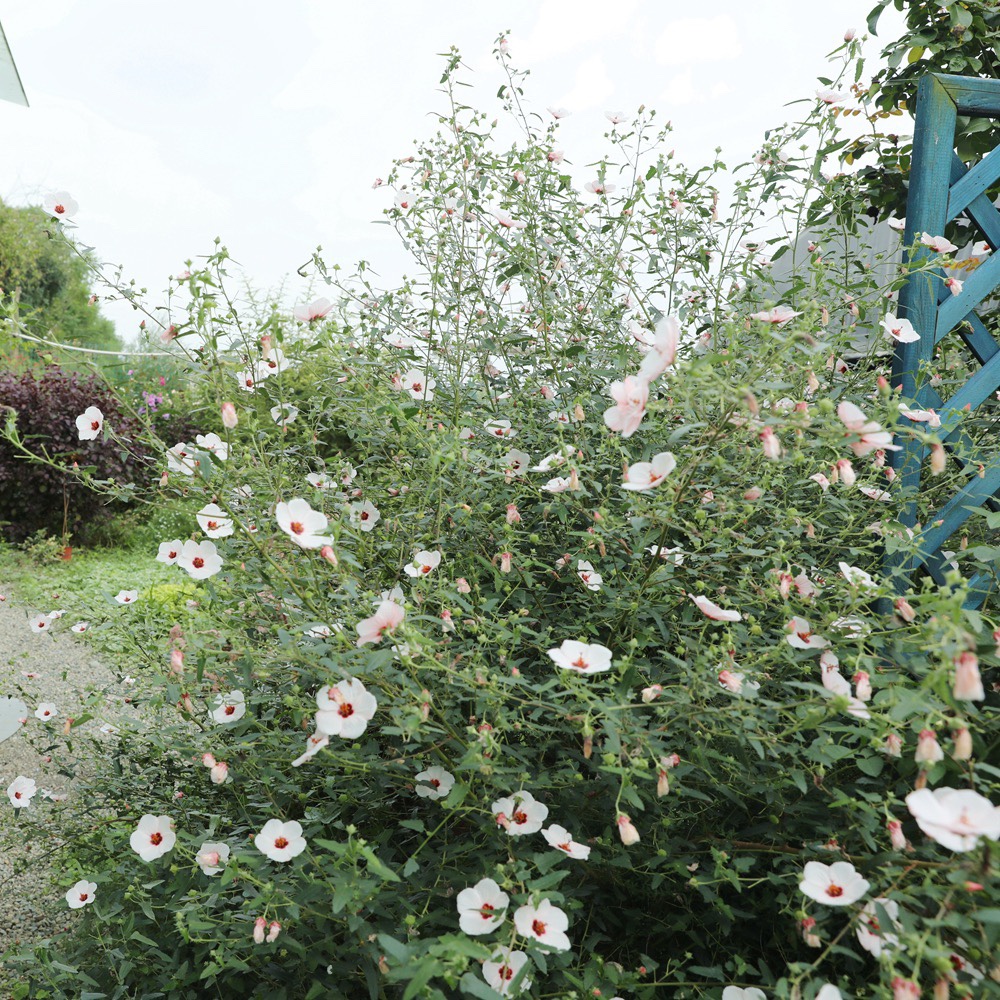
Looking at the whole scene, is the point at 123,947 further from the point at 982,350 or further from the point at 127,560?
the point at 127,560

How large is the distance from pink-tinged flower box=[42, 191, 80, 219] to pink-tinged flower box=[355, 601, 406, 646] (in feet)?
3.99

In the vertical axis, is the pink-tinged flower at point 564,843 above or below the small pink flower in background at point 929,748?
below

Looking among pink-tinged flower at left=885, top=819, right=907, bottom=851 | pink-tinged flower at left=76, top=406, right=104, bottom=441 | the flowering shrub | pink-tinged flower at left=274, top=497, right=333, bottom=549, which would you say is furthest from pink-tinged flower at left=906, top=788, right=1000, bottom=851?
pink-tinged flower at left=76, top=406, right=104, bottom=441

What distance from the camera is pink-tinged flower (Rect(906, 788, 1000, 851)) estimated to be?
0.85 m

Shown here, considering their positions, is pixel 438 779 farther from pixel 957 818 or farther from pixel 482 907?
pixel 957 818

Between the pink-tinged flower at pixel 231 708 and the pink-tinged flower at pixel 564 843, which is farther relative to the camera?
the pink-tinged flower at pixel 231 708

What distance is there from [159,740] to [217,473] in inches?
27.9

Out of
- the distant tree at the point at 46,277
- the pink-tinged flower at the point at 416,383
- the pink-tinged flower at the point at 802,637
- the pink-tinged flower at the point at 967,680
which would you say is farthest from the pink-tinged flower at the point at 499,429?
the distant tree at the point at 46,277

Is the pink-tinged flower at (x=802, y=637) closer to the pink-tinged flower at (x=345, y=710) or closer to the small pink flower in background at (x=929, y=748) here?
the small pink flower in background at (x=929, y=748)

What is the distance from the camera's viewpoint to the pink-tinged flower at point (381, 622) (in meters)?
1.04

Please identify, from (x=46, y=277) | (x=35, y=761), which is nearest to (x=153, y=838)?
(x=35, y=761)

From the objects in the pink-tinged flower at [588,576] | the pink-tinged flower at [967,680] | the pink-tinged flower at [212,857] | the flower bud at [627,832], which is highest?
the pink-tinged flower at [967,680]

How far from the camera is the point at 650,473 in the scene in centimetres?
119

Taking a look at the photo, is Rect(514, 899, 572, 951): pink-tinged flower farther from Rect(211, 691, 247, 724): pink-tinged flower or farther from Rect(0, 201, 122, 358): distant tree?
Rect(0, 201, 122, 358): distant tree
